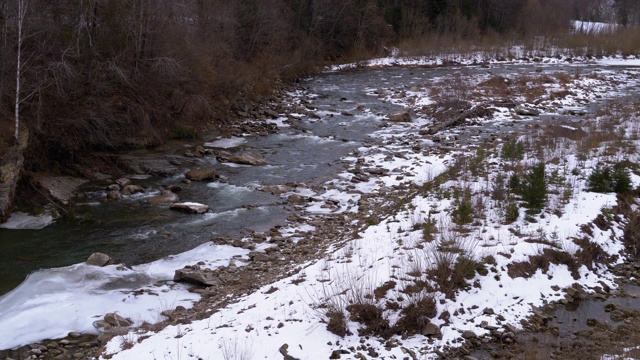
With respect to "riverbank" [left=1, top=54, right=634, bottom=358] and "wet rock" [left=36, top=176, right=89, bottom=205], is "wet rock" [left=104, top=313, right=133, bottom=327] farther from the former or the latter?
"wet rock" [left=36, top=176, right=89, bottom=205]

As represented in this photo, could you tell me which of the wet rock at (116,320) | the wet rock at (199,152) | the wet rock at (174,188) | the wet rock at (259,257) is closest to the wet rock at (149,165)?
the wet rock at (199,152)

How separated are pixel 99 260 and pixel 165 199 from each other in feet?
11.8

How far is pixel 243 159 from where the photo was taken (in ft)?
54.2

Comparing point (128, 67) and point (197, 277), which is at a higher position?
point (128, 67)

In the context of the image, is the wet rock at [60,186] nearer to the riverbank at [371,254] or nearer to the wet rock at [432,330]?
the riverbank at [371,254]

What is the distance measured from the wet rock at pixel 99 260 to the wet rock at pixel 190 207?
2.92m

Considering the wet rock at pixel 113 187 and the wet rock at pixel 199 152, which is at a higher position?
the wet rock at pixel 199 152

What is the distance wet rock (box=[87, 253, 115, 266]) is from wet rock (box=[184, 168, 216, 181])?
5372 millimetres

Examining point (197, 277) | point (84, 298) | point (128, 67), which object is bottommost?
point (84, 298)

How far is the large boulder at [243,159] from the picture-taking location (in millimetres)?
16469

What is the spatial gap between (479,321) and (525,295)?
1.04m

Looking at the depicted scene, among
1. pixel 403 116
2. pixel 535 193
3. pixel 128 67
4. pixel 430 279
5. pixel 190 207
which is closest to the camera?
pixel 430 279

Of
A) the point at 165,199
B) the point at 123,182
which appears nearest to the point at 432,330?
the point at 165,199

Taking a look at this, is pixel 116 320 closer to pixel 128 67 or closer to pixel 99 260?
pixel 99 260
